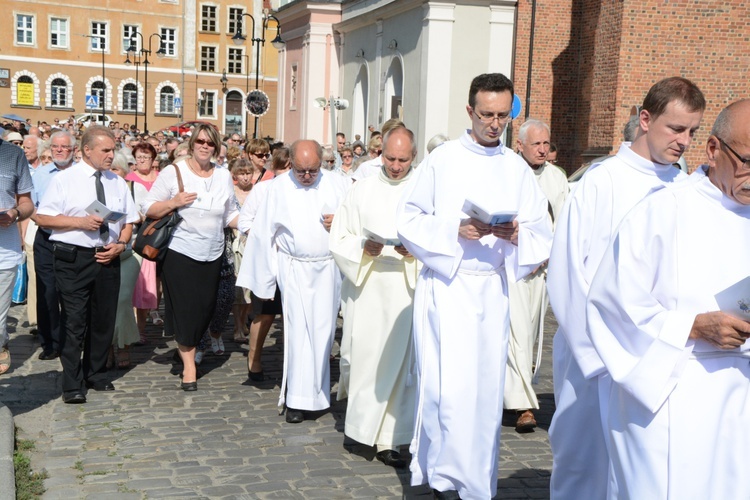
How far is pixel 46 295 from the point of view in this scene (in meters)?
9.20

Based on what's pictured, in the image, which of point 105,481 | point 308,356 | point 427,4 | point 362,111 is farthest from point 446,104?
point 105,481

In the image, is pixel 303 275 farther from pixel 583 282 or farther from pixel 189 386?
pixel 583 282

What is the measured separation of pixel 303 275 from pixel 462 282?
2.35 m

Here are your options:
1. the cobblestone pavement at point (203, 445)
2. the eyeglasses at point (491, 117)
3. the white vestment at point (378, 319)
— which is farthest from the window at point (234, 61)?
the eyeglasses at point (491, 117)

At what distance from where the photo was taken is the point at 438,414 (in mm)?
5461

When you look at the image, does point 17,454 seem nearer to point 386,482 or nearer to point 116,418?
point 116,418

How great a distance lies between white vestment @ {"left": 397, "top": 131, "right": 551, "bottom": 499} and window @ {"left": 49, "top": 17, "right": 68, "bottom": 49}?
7422cm

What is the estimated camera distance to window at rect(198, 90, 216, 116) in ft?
258

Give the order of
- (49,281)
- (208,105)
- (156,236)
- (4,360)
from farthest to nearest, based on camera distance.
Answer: (208,105) → (49,281) → (4,360) → (156,236)

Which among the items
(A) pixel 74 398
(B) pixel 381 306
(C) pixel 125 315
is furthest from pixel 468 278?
(C) pixel 125 315

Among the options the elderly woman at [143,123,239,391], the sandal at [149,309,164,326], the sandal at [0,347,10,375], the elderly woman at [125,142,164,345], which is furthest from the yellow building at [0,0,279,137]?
the elderly woman at [143,123,239,391]

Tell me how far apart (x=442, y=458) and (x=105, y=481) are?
6.77 ft

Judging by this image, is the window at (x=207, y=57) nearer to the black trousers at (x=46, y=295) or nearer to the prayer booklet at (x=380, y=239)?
the black trousers at (x=46, y=295)

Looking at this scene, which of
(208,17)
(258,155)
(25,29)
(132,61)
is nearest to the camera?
(258,155)
